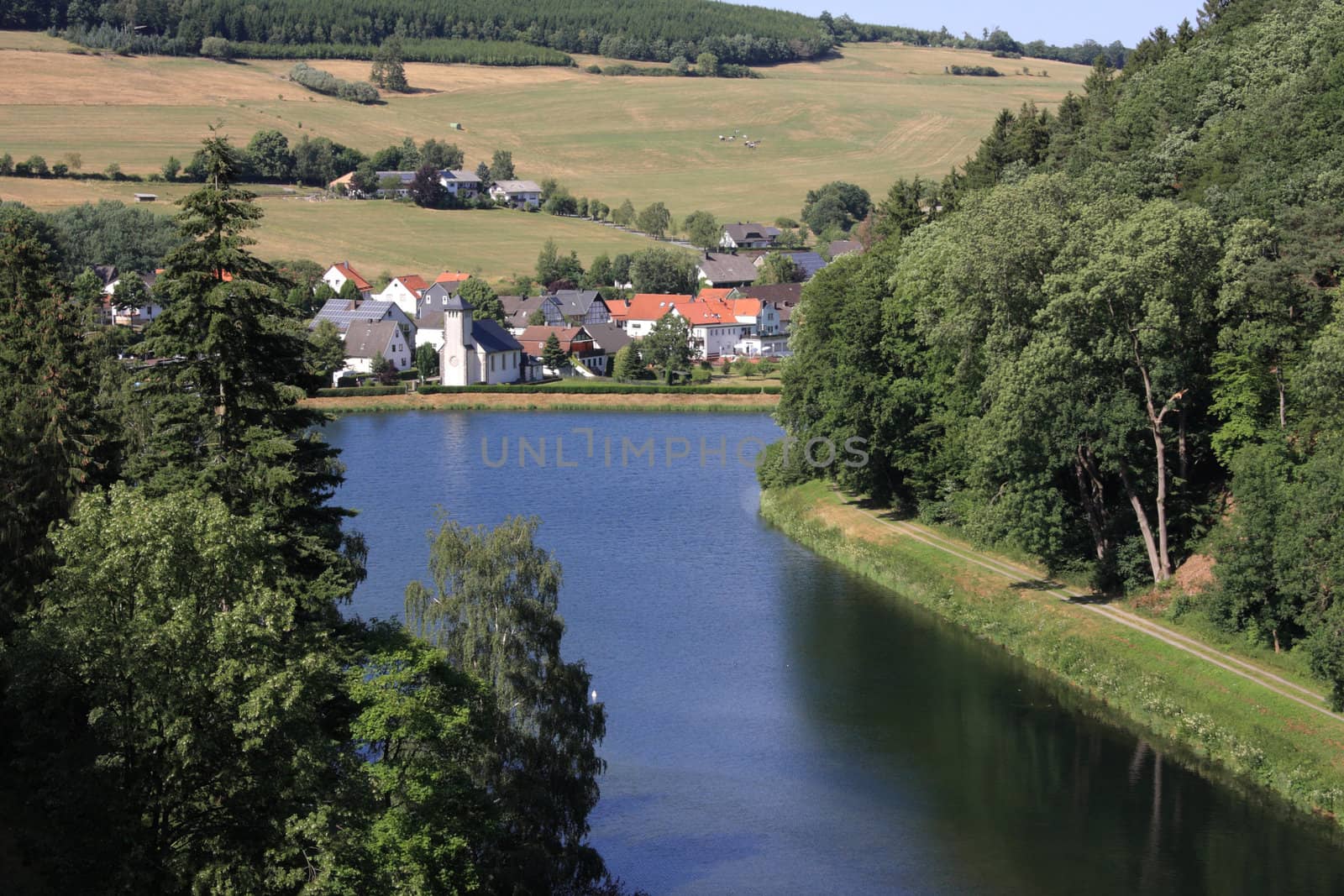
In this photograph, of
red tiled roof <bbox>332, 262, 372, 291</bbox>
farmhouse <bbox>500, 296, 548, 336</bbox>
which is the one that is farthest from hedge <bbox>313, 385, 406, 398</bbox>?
red tiled roof <bbox>332, 262, 372, 291</bbox>

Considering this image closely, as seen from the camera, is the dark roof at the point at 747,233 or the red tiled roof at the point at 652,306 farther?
the dark roof at the point at 747,233

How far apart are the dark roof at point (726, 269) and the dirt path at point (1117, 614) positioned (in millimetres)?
69824

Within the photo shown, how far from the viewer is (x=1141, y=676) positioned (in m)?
30.9

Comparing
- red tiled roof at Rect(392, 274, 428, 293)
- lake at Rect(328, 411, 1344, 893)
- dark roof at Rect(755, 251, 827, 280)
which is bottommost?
lake at Rect(328, 411, 1344, 893)

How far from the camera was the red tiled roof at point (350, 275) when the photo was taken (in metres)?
103

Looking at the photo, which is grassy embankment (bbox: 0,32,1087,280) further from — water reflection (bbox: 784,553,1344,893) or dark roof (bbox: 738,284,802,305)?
water reflection (bbox: 784,553,1344,893)

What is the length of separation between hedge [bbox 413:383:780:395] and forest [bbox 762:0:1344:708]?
1205 inches

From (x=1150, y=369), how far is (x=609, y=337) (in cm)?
5855

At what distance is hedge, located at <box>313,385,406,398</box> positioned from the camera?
7688 centimetres

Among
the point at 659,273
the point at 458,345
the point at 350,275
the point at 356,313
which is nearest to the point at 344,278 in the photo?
the point at 350,275

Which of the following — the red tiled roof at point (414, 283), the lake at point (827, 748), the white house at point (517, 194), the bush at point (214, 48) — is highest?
the bush at point (214, 48)

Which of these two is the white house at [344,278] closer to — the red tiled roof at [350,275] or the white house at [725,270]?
the red tiled roof at [350,275]

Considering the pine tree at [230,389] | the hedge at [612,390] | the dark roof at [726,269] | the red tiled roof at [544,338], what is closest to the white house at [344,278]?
the red tiled roof at [544,338]

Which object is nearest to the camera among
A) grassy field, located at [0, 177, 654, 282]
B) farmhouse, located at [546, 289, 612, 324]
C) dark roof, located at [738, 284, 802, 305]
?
farmhouse, located at [546, 289, 612, 324]
